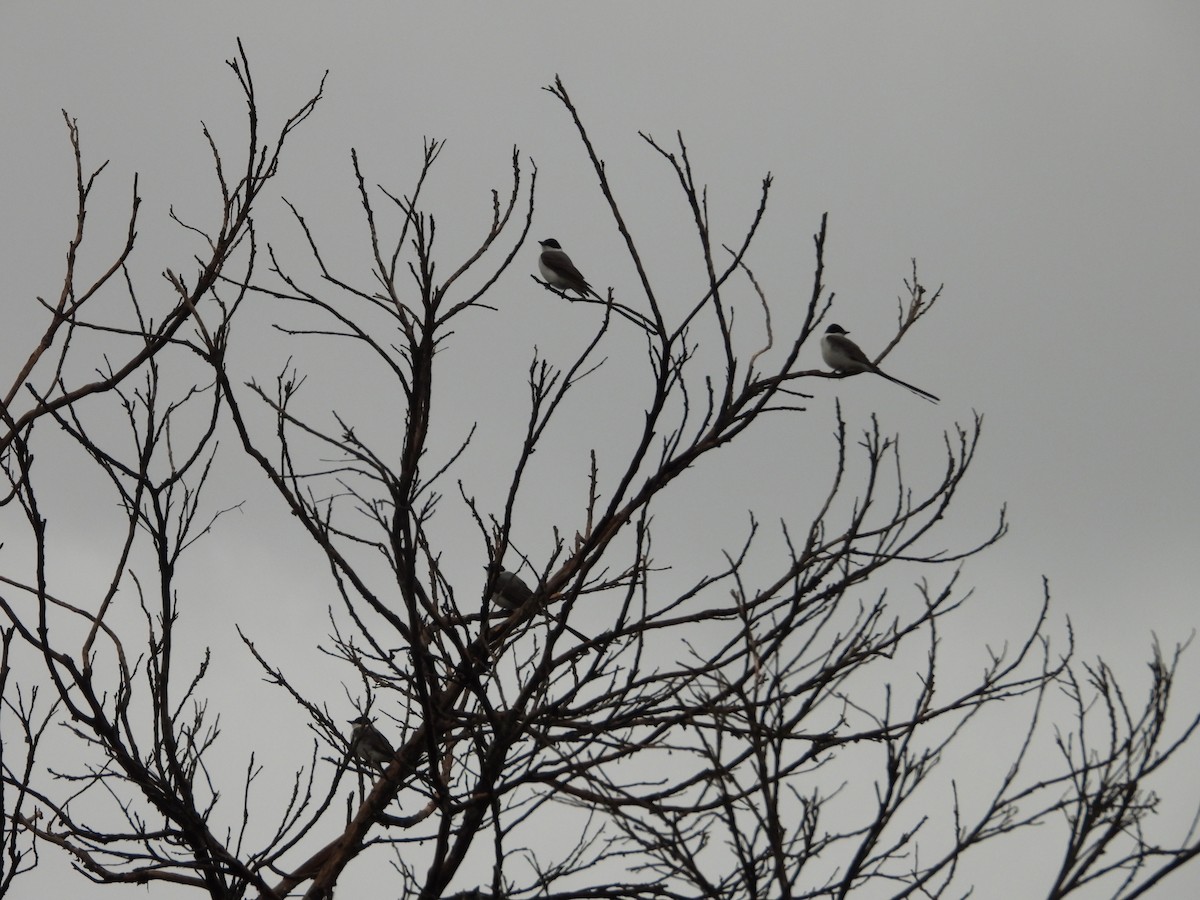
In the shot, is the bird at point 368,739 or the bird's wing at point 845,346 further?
the bird's wing at point 845,346

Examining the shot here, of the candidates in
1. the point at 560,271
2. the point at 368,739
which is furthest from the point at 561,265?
the point at 368,739

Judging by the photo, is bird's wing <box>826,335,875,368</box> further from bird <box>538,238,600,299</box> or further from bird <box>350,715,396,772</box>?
bird <box>350,715,396,772</box>

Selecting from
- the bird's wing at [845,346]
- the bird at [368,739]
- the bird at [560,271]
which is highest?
the bird at [560,271]

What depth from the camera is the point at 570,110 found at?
14.2ft

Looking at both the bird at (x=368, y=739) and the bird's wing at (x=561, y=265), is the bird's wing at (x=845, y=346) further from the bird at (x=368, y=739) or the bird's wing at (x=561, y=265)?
the bird at (x=368, y=739)

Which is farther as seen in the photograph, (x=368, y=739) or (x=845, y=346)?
(x=845, y=346)

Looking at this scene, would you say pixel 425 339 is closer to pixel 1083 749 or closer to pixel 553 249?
pixel 1083 749

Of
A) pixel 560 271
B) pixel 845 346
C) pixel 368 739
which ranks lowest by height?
pixel 368 739

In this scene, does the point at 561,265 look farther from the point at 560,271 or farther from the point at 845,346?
the point at 845,346

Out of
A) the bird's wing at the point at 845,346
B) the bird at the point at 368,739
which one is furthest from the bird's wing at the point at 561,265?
the bird at the point at 368,739

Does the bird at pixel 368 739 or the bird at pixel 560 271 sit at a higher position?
the bird at pixel 560 271

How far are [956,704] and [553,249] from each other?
7553mm

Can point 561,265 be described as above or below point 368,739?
above

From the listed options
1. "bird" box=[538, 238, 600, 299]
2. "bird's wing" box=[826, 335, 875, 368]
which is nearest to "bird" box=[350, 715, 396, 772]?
"bird" box=[538, 238, 600, 299]
